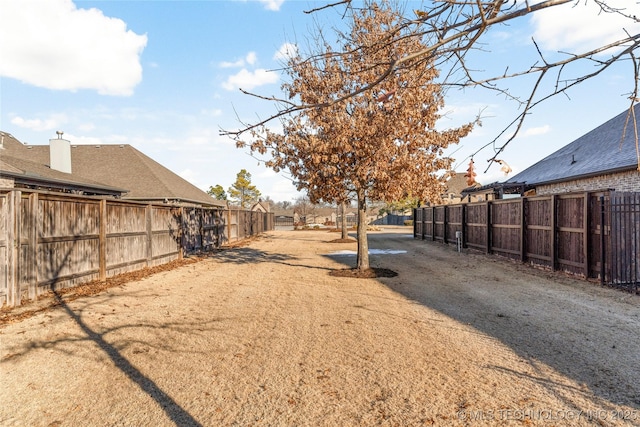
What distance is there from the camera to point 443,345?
4621 millimetres

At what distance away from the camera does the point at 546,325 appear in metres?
5.55

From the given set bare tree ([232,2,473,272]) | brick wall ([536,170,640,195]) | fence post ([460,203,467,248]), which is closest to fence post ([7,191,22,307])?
bare tree ([232,2,473,272])

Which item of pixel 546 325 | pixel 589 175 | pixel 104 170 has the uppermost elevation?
pixel 104 170

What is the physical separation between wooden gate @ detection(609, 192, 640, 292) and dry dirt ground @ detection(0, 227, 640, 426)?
74 centimetres

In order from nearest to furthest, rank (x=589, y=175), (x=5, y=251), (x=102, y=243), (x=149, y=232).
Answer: (x=5, y=251) → (x=102, y=243) → (x=149, y=232) → (x=589, y=175)

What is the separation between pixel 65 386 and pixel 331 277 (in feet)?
22.9

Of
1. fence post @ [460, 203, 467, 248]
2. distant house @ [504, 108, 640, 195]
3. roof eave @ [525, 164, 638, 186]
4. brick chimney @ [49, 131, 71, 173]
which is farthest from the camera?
brick chimney @ [49, 131, 71, 173]

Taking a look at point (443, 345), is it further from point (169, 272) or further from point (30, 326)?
point (169, 272)

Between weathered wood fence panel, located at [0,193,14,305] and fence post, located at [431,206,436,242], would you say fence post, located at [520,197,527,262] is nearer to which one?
fence post, located at [431,206,436,242]

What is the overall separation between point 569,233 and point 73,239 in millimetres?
11577

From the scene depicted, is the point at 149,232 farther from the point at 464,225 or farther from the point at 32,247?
the point at 464,225

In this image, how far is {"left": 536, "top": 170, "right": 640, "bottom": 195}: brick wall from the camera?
479 inches

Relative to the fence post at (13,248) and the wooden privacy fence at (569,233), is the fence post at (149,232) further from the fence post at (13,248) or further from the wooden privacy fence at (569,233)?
the wooden privacy fence at (569,233)

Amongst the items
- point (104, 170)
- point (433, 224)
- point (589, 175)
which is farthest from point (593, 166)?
point (104, 170)
